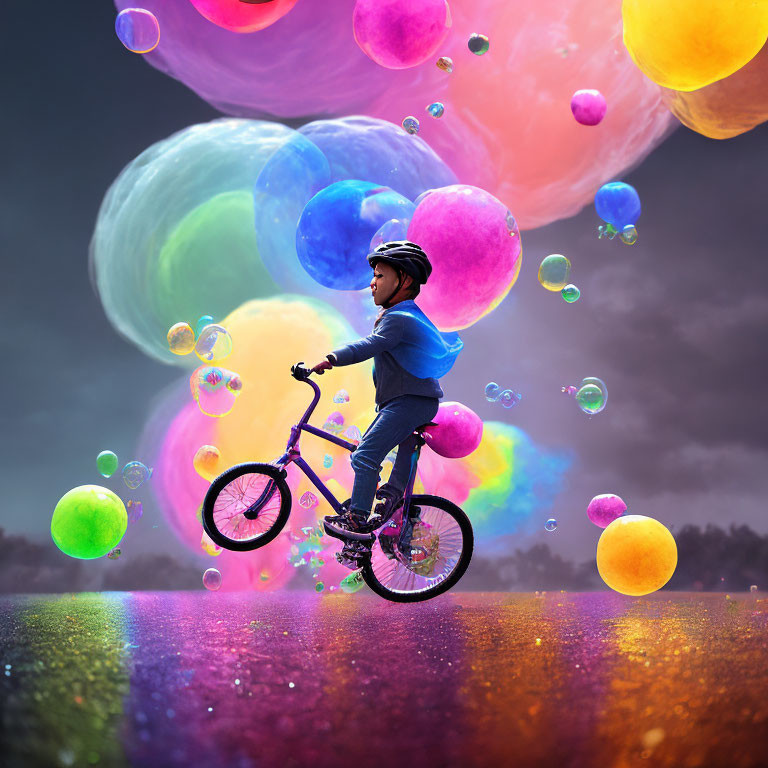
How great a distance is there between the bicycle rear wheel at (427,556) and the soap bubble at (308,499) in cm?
279

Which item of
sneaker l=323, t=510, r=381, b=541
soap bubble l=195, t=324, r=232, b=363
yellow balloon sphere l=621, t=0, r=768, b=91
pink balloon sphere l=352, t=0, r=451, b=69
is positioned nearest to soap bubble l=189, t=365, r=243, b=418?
soap bubble l=195, t=324, r=232, b=363

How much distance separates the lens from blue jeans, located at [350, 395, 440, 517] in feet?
14.8

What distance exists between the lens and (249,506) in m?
4.72

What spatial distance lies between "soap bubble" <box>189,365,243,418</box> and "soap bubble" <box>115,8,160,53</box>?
3.54 meters

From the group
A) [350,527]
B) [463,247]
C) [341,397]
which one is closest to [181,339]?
[341,397]

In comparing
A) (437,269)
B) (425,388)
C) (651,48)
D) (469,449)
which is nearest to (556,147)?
(651,48)

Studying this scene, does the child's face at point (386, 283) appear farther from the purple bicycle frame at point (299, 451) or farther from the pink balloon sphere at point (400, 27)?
the pink balloon sphere at point (400, 27)

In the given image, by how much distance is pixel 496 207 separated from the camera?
19.4ft

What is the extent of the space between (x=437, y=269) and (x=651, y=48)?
2.88 m

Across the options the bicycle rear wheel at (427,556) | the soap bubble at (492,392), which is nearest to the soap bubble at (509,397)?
the soap bubble at (492,392)

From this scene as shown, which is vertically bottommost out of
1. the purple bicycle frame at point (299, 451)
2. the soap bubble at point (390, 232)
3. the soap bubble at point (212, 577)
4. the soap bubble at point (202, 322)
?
the soap bubble at point (212, 577)

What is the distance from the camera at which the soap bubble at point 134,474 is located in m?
8.07

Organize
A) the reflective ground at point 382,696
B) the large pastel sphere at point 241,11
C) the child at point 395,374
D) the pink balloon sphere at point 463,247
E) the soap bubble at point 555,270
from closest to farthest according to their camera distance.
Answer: the reflective ground at point 382,696
the child at point 395,374
the pink balloon sphere at point 463,247
the large pastel sphere at point 241,11
the soap bubble at point 555,270

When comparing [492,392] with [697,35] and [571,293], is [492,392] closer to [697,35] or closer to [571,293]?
[571,293]
